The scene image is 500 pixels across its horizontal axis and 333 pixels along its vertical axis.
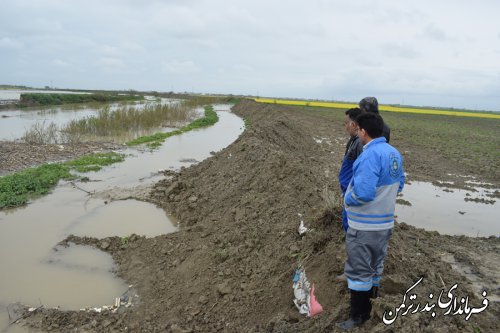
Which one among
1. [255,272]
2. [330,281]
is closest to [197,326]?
[255,272]

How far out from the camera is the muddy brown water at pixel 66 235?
5043mm

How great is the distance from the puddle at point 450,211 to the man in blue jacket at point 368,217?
5.13 m

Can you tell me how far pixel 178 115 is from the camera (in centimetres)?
3039

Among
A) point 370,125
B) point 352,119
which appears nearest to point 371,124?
point 370,125

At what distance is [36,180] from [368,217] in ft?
31.8

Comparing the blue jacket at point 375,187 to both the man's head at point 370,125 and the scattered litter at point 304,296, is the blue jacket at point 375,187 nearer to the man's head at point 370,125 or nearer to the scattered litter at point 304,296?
the man's head at point 370,125

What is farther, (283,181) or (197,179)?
(197,179)

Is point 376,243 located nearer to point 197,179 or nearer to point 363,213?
point 363,213

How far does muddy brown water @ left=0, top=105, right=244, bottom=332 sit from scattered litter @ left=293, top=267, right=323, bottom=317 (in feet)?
8.68

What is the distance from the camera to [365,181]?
9.46 ft

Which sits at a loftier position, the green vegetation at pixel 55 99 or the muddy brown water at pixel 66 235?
the green vegetation at pixel 55 99

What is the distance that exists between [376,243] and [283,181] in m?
3.99

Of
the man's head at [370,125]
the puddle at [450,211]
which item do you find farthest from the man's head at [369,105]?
the puddle at [450,211]

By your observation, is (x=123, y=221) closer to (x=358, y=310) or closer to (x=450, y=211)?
(x=358, y=310)
